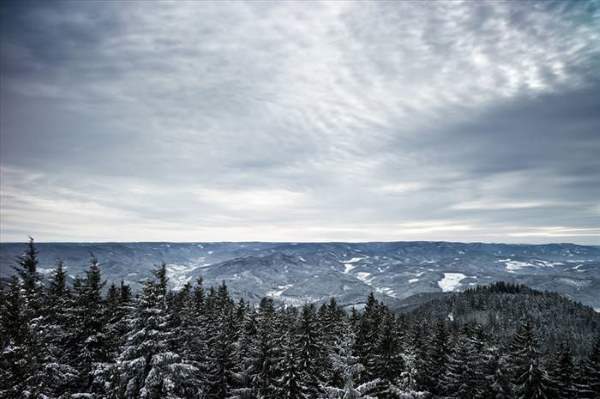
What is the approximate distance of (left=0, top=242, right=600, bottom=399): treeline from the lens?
21594mm

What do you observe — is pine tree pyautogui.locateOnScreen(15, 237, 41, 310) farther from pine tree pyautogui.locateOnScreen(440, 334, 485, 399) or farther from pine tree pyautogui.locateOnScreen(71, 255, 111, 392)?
pine tree pyautogui.locateOnScreen(440, 334, 485, 399)

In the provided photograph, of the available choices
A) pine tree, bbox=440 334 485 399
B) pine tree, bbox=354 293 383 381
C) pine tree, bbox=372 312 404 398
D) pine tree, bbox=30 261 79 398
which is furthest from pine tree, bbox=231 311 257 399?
pine tree, bbox=440 334 485 399

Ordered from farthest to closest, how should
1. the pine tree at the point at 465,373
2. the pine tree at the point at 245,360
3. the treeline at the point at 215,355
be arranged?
the pine tree at the point at 465,373 → the pine tree at the point at 245,360 → the treeline at the point at 215,355

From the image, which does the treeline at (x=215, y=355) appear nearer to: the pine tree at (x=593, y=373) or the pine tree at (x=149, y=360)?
the pine tree at (x=149, y=360)

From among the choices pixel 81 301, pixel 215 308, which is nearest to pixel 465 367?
pixel 215 308

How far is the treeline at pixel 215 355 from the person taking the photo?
21.6 m

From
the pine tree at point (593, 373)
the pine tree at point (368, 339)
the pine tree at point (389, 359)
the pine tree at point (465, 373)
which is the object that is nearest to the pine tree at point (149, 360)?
the pine tree at point (368, 339)

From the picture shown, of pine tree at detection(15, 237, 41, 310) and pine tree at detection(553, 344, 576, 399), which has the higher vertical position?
pine tree at detection(15, 237, 41, 310)

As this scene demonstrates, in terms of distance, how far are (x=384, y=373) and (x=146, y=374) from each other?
22.3m

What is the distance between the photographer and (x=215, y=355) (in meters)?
39.7

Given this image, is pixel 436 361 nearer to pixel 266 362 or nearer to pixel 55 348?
pixel 266 362

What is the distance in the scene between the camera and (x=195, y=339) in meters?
39.1

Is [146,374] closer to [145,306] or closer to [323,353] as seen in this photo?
[145,306]

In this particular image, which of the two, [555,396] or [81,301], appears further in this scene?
[555,396]
